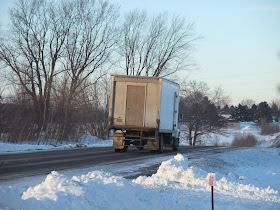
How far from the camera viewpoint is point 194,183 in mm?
11320

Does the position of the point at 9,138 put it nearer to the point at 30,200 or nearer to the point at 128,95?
the point at 128,95

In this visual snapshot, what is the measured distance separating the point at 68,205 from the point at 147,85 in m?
14.8

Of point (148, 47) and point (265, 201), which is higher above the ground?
point (148, 47)

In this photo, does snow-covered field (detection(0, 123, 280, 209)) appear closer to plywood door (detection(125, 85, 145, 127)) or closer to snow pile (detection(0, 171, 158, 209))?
snow pile (detection(0, 171, 158, 209))

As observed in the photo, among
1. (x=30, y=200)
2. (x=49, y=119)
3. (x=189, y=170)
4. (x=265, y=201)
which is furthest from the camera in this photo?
(x=49, y=119)

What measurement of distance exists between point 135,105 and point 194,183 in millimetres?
10327

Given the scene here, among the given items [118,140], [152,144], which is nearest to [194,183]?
[152,144]

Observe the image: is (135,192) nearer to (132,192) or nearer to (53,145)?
(132,192)

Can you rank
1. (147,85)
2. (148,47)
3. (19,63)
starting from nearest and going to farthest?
(147,85), (19,63), (148,47)

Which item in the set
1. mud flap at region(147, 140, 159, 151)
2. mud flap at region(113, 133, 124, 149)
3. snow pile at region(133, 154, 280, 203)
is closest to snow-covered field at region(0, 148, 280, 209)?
snow pile at region(133, 154, 280, 203)

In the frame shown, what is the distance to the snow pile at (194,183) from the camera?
10320 millimetres

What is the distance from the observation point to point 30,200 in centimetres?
647

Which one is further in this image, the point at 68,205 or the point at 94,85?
the point at 94,85

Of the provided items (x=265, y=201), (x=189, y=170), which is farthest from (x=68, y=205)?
(x=189, y=170)
